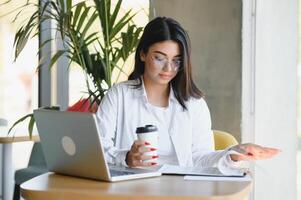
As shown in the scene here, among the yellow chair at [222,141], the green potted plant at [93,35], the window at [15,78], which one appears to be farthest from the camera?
the window at [15,78]

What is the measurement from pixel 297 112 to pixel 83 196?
6.74 ft

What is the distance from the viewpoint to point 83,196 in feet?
5.03

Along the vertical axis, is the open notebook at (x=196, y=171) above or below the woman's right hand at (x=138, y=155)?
below

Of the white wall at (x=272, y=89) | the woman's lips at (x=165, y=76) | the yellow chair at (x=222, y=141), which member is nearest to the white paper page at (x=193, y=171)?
the woman's lips at (x=165, y=76)

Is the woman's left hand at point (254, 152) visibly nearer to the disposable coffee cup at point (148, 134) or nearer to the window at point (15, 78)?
the disposable coffee cup at point (148, 134)

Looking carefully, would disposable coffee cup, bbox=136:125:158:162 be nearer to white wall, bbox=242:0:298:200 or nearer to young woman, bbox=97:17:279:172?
young woman, bbox=97:17:279:172

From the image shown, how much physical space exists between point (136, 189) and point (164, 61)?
76cm

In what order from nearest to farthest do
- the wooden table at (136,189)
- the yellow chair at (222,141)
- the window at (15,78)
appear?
the wooden table at (136,189)
the yellow chair at (222,141)
the window at (15,78)

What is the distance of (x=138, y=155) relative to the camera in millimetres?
1823

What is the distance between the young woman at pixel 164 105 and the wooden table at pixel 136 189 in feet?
1.60

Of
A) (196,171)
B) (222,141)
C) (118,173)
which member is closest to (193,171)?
Result: (196,171)

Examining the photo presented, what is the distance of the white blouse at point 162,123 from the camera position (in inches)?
89.1

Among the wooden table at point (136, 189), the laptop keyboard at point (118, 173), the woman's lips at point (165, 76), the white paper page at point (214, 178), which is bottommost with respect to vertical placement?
the wooden table at point (136, 189)

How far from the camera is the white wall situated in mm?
3168
